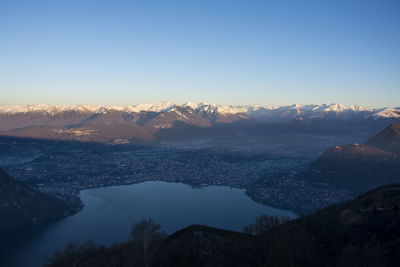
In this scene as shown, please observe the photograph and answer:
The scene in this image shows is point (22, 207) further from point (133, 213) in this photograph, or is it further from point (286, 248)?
point (286, 248)

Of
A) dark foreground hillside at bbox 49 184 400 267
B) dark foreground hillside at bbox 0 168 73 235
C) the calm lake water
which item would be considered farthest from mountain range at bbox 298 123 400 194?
dark foreground hillside at bbox 0 168 73 235

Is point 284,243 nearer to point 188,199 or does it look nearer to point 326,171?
point 188,199

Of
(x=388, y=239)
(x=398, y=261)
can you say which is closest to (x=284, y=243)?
(x=398, y=261)

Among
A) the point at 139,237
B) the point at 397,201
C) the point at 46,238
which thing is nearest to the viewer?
the point at 139,237

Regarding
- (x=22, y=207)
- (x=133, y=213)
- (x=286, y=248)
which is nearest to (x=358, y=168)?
(x=133, y=213)

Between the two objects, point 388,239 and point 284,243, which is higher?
point 284,243

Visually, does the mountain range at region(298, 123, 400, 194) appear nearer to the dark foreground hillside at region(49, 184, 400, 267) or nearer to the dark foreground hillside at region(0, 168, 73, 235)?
the dark foreground hillside at region(49, 184, 400, 267)
